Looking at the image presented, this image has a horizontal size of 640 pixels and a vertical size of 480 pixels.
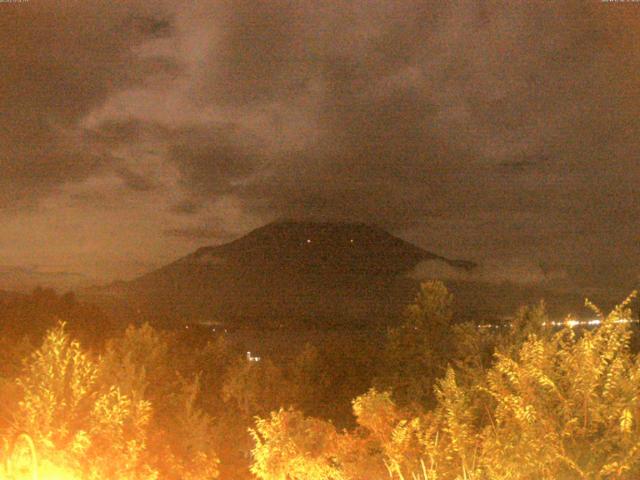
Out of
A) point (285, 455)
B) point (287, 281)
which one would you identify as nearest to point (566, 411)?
point (285, 455)

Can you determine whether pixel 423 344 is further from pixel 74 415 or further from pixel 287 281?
pixel 287 281

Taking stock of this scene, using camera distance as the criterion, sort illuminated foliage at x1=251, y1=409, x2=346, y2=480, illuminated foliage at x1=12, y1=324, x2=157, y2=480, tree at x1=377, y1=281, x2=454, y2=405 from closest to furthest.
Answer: illuminated foliage at x1=12, y1=324, x2=157, y2=480 → illuminated foliage at x1=251, y1=409, x2=346, y2=480 → tree at x1=377, y1=281, x2=454, y2=405

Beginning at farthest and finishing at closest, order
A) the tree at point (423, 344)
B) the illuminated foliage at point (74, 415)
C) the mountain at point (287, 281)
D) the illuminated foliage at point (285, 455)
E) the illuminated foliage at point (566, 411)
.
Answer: the mountain at point (287, 281), the tree at point (423, 344), the illuminated foliage at point (285, 455), the illuminated foliage at point (74, 415), the illuminated foliage at point (566, 411)

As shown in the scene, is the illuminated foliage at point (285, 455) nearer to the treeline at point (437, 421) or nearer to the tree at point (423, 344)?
the treeline at point (437, 421)

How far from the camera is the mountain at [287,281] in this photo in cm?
11306

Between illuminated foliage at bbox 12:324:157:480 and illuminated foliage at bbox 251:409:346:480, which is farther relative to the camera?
illuminated foliage at bbox 251:409:346:480

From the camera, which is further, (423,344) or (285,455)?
(423,344)

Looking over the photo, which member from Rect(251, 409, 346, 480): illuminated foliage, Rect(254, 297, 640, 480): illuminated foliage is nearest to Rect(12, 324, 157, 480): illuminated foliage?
Rect(251, 409, 346, 480): illuminated foliage

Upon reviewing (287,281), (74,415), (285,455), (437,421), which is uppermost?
(287,281)

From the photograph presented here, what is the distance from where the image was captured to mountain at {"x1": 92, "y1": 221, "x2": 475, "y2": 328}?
113m

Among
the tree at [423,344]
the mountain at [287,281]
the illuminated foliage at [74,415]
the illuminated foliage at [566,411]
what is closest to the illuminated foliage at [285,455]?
the illuminated foliage at [74,415]

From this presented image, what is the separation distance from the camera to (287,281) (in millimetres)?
166875

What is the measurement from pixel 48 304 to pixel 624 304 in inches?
1743

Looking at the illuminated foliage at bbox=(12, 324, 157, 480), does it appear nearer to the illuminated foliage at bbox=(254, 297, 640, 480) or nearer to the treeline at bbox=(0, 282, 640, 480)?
the treeline at bbox=(0, 282, 640, 480)
